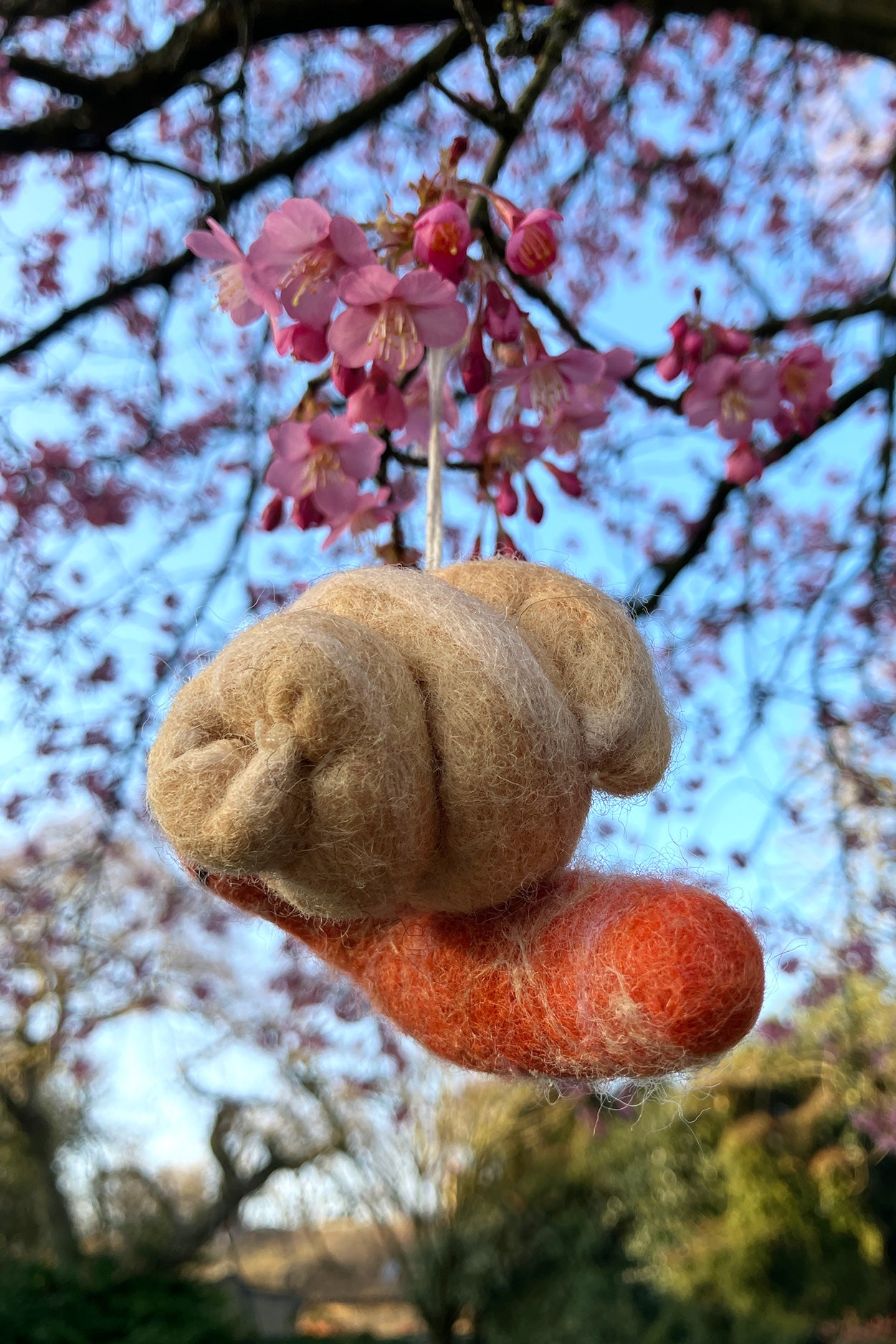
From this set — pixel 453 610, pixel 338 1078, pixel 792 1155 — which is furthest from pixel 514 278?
pixel 792 1155

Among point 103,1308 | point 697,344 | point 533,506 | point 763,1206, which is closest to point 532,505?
point 533,506

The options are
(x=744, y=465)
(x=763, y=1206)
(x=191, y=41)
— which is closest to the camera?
(x=744, y=465)

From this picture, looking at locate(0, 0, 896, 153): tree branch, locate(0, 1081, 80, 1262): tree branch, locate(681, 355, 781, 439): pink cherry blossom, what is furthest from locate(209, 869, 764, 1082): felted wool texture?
locate(0, 1081, 80, 1262): tree branch

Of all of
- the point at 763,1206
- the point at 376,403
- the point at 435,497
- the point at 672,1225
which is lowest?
the point at 672,1225

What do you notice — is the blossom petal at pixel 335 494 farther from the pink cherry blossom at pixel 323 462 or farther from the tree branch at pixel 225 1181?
the tree branch at pixel 225 1181

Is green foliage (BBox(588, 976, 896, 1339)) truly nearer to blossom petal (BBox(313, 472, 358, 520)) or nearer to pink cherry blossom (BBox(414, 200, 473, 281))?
blossom petal (BBox(313, 472, 358, 520))

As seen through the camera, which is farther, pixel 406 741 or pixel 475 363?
pixel 475 363

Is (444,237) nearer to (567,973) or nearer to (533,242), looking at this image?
(533,242)

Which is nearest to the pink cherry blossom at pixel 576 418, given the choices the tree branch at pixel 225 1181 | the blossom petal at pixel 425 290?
the blossom petal at pixel 425 290
